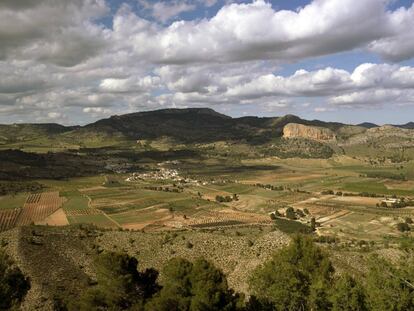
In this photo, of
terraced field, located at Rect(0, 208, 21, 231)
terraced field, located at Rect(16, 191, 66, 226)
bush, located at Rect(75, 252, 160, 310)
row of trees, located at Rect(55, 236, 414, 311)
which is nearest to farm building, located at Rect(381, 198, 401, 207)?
terraced field, located at Rect(16, 191, 66, 226)

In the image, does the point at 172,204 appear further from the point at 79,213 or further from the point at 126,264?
the point at 126,264

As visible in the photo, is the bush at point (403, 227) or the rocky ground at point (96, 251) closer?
the rocky ground at point (96, 251)

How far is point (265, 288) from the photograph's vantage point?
50.2m

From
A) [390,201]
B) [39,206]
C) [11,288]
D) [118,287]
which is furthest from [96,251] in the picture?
[390,201]

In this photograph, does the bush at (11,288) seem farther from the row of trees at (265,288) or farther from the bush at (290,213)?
the bush at (290,213)

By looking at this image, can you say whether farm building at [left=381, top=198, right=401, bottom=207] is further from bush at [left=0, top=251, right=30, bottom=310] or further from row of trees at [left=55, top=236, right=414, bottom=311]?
bush at [left=0, top=251, right=30, bottom=310]

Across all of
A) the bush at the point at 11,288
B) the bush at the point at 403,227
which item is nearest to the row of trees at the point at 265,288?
the bush at the point at 11,288

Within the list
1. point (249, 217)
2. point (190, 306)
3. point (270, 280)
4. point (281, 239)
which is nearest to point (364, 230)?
point (249, 217)

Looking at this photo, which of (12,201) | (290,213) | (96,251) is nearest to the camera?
(96,251)

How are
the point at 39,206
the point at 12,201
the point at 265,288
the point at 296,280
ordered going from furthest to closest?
1. the point at 12,201
2. the point at 39,206
3. the point at 265,288
4. the point at 296,280

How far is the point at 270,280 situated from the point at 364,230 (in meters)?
90.4

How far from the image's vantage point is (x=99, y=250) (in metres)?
77.2

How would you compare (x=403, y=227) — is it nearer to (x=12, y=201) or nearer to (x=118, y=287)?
(x=118, y=287)

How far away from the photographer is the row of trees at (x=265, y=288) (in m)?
44.1
